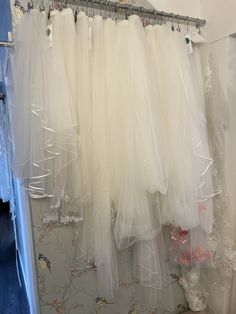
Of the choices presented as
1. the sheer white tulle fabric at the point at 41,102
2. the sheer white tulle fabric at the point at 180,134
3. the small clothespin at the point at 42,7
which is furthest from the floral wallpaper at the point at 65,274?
the small clothespin at the point at 42,7

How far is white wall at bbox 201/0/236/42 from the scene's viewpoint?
1061 mm

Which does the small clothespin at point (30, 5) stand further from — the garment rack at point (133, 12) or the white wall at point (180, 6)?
the white wall at point (180, 6)

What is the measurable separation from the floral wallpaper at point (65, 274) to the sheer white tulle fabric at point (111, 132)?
62 mm

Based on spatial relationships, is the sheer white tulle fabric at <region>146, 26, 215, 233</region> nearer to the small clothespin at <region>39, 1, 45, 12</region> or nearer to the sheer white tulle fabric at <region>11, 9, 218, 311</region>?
the sheer white tulle fabric at <region>11, 9, 218, 311</region>

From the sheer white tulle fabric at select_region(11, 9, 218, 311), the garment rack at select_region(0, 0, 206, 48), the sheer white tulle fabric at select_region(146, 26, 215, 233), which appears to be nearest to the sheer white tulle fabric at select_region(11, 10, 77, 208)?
the sheer white tulle fabric at select_region(11, 9, 218, 311)

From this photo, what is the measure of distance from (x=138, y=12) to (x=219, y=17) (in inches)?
15.0

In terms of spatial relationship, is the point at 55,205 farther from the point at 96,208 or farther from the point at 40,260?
the point at 40,260

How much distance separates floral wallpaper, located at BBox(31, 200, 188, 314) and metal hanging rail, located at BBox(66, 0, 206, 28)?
79 cm

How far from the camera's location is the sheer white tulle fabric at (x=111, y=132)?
2.73 feet

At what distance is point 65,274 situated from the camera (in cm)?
102

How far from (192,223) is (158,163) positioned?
0.96 ft

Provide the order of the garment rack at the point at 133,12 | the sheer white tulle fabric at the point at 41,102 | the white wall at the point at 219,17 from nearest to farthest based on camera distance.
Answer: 1. the sheer white tulle fabric at the point at 41,102
2. the garment rack at the point at 133,12
3. the white wall at the point at 219,17

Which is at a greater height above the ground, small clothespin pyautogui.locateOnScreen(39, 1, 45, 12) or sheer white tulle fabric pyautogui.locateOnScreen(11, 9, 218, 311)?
small clothespin pyautogui.locateOnScreen(39, 1, 45, 12)

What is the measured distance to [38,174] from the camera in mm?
854
